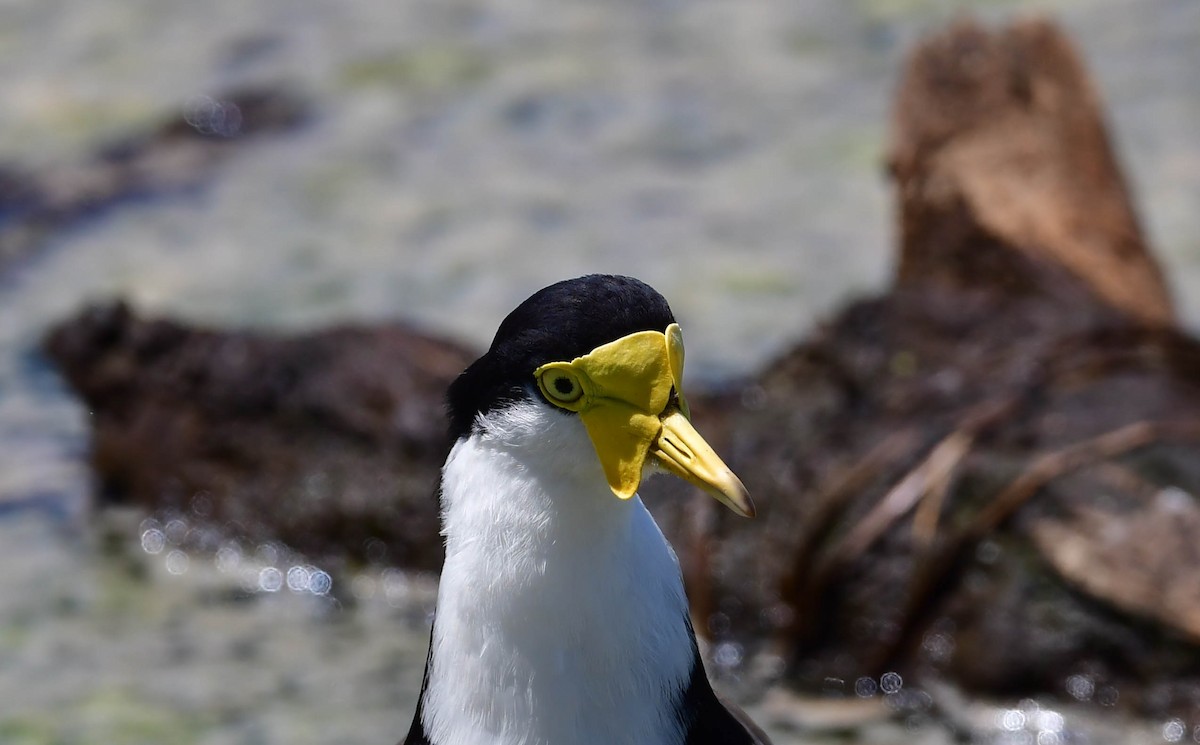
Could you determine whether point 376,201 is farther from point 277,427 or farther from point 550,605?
point 550,605

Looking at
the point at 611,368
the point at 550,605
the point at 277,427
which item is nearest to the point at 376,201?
the point at 277,427

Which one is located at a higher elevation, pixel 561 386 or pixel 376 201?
pixel 561 386

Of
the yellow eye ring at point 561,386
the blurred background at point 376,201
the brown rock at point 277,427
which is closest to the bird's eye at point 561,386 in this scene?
the yellow eye ring at point 561,386

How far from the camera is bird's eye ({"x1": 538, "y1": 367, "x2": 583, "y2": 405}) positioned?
258 centimetres

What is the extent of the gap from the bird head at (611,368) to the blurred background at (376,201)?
2431mm

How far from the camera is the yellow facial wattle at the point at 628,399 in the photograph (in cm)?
256

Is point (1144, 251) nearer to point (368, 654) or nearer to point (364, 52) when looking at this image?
point (368, 654)

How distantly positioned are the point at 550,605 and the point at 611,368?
1.39 feet

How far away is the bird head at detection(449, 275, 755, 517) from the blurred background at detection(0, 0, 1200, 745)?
2.43m

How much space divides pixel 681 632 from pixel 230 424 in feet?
10.2

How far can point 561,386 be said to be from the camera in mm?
2598

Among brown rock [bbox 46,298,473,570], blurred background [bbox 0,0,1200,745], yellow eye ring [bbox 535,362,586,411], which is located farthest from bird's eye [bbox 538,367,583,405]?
brown rock [bbox 46,298,473,570]

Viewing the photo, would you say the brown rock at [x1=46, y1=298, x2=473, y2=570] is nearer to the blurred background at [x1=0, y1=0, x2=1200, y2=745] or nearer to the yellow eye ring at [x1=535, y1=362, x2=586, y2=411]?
the blurred background at [x1=0, y1=0, x2=1200, y2=745]

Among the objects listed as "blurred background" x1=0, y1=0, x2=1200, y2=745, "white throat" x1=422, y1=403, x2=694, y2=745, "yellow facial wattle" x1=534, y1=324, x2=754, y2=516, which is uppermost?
"yellow facial wattle" x1=534, y1=324, x2=754, y2=516
